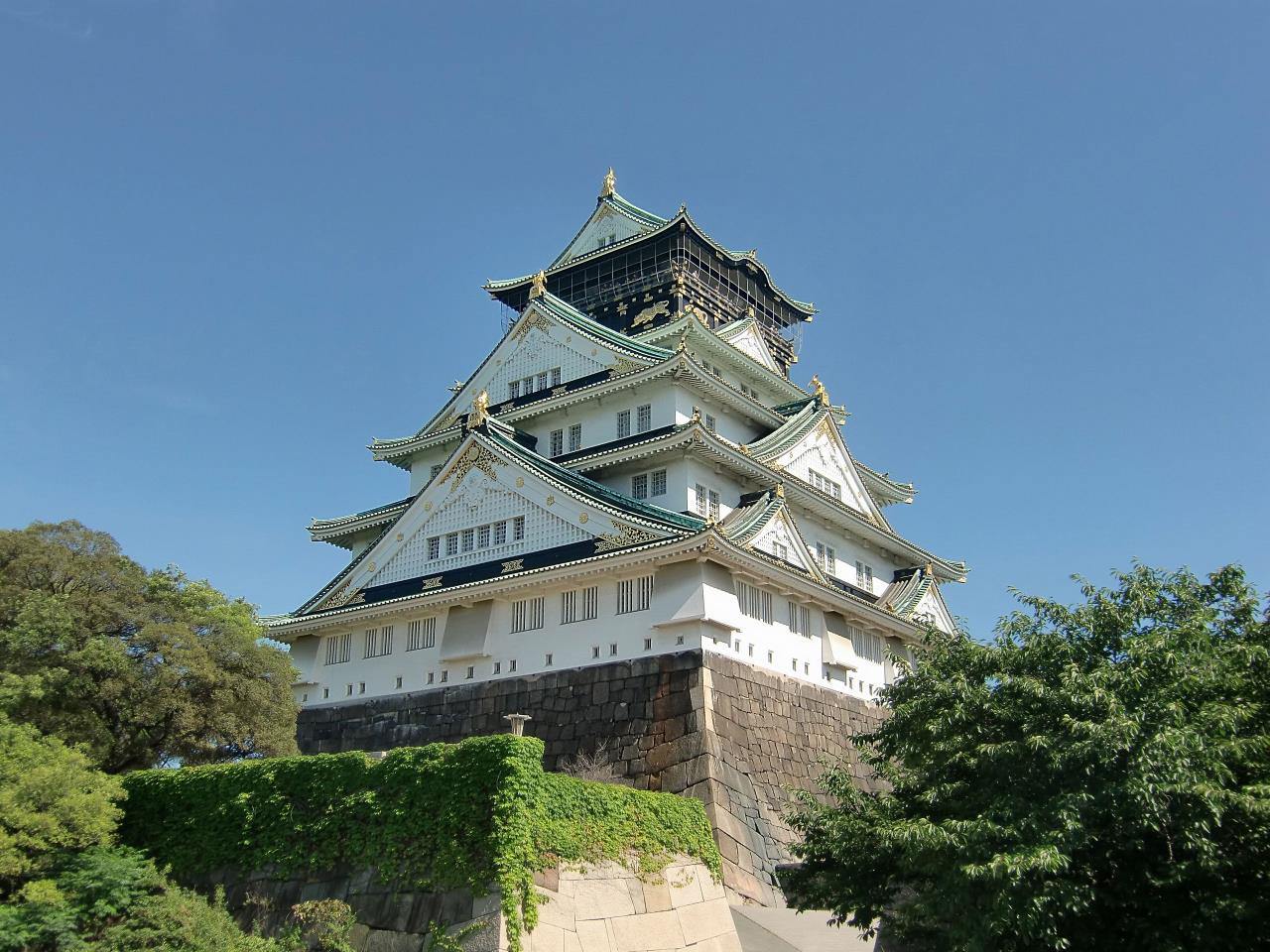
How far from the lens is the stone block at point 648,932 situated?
20656 millimetres

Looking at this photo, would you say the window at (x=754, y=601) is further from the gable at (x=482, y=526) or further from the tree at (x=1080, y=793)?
the tree at (x=1080, y=793)

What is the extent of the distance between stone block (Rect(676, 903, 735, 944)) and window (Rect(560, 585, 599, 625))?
356 inches

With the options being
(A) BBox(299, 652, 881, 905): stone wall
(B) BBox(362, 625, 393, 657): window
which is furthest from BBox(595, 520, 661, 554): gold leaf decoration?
(B) BBox(362, 625, 393, 657): window

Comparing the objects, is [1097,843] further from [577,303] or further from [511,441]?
[577,303]

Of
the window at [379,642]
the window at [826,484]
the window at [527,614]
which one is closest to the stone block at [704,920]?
the window at [527,614]

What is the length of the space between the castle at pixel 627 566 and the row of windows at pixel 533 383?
85 millimetres

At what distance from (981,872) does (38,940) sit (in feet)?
53.4

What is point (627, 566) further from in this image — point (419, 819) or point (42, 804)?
point (42, 804)

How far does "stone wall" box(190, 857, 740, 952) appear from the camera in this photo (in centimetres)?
1941

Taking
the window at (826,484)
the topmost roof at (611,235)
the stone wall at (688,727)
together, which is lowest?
the stone wall at (688,727)

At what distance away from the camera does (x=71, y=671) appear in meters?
24.8

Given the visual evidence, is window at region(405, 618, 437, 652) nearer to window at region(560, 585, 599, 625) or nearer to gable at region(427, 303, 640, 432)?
window at region(560, 585, 599, 625)

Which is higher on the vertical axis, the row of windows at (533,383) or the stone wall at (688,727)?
the row of windows at (533,383)

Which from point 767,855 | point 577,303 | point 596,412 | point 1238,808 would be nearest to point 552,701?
point 767,855
